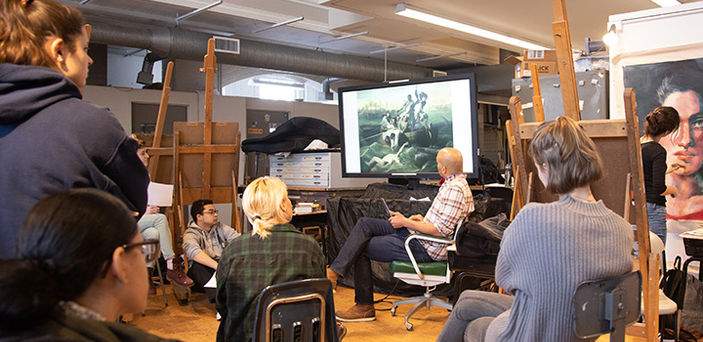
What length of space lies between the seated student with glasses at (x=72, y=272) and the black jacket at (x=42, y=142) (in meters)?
0.42

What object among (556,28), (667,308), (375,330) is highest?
(556,28)

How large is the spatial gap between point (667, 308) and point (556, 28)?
5.12 ft

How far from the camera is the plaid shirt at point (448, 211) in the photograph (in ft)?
13.3

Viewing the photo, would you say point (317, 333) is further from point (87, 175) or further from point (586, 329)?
point (87, 175)

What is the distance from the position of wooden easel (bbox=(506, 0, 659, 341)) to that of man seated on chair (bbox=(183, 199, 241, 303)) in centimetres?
259

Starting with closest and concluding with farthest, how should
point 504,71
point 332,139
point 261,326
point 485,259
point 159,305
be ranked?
point 261,326, point 485,259, point 159,305, point 332,139, point 504,71

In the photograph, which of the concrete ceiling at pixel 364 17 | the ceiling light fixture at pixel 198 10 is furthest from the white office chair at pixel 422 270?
the ceiling light fixture at pixel 198 10

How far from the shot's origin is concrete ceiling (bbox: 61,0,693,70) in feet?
22.7

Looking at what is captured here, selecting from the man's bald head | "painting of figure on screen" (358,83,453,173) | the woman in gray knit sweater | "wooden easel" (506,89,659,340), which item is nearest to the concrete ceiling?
"painting of figure on screen" (358,83,453,173)

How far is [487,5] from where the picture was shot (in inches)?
273

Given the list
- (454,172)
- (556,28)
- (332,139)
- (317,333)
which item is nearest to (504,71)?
(332,139)

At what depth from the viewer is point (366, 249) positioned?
172 inches

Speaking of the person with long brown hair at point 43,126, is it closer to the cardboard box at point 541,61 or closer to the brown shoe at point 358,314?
the brown shoe at point 358,314

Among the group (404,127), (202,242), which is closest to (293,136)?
(404,127)
